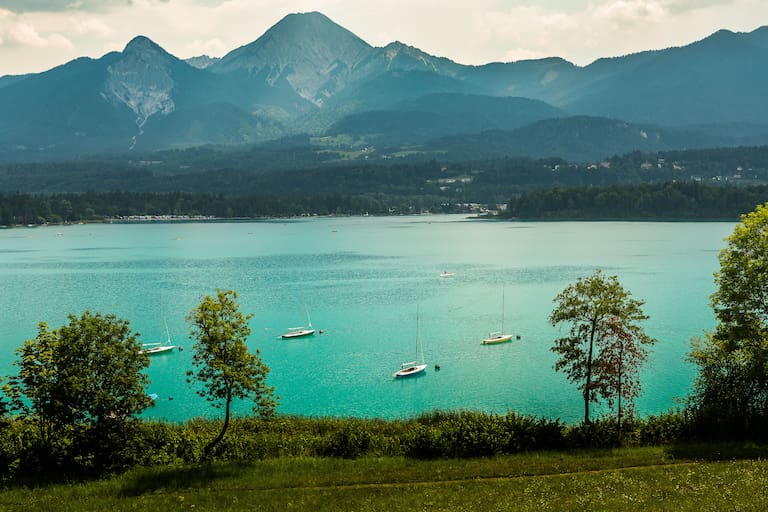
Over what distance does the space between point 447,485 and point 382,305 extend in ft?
211

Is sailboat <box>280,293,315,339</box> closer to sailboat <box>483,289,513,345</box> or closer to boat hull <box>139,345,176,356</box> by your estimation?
boat hull <box>139,345,176,356</box>

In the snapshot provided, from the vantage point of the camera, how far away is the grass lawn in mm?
23938

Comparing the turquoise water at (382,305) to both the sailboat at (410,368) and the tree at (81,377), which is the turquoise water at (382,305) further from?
the tree at (81,377)

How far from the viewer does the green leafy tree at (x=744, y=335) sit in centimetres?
3164

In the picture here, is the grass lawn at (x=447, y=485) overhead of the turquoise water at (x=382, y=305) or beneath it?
overhead

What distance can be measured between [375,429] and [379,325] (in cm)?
4056

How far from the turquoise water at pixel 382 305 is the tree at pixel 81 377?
18457 millimetres

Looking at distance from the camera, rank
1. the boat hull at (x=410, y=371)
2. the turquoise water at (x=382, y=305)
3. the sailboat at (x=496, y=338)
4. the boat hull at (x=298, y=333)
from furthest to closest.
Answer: the boat hull at (x=298, y=333), the sailboat at (x=496, y=338), the boat hull at (x=410, y=371), the turquoise water at (x=382, y=305)

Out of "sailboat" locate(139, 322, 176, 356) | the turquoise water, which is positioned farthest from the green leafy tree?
"sailboat" locate(139, 322, 176, 356)

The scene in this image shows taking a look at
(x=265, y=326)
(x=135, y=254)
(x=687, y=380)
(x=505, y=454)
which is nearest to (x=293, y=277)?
(x=265, y=326)

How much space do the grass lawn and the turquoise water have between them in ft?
44.1

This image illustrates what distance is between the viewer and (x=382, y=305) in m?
90.4

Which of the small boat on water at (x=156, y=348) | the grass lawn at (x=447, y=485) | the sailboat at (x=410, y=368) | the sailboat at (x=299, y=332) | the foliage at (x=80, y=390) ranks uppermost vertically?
the foliage at (x=80, y=390)

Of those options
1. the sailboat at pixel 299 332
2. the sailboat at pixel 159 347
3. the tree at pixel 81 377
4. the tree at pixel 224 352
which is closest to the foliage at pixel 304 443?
the tree at pixel 81 377
